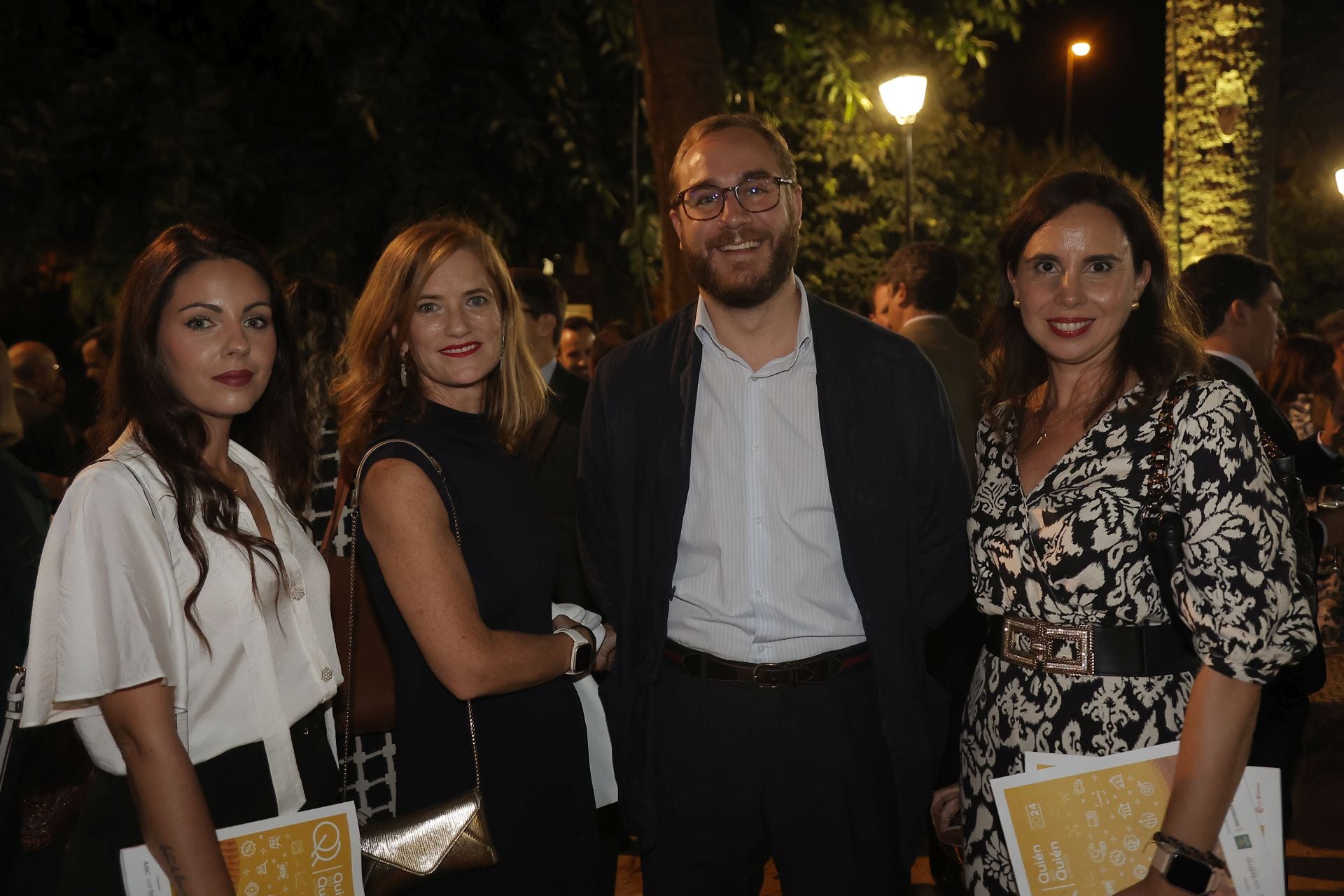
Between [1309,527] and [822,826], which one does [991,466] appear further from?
[1309,527]

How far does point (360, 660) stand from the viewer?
2.43m

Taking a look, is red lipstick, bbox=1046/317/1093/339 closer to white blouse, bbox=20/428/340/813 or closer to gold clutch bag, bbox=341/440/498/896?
gold clutch bag, bbox=341/440/498/896

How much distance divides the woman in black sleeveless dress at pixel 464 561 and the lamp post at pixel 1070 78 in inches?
969

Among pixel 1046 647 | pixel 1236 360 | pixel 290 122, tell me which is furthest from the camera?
pixel 290 122

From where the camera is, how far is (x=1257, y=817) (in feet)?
6.88

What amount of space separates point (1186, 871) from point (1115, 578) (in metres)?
0.56

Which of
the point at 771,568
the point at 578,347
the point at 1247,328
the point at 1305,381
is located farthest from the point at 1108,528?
the point at 578,347

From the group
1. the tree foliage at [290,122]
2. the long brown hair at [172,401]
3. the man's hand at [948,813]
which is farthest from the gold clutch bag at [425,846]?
the tree foliage at [290,122]

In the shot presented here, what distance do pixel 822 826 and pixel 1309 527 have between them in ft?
7.02

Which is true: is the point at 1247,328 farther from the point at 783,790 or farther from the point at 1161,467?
the point at 783,790

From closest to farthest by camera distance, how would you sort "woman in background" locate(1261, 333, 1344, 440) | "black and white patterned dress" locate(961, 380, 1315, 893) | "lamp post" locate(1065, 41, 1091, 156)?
"black and white patterned dress" locate(961, 380, 1315, 893)
"woman in background" locate(1261, 333, 1344, 440)
"lamp post" locate(1065, 41, 1091, 156)

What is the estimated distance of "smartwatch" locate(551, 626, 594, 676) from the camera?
259 centimetres

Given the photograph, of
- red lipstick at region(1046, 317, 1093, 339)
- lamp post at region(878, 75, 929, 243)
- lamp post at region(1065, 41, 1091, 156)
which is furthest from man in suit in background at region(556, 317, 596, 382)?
lamp post at region(1065, 41, 1091, 156)

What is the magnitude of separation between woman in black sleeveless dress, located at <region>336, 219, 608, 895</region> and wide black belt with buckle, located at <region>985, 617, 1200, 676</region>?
104cm
